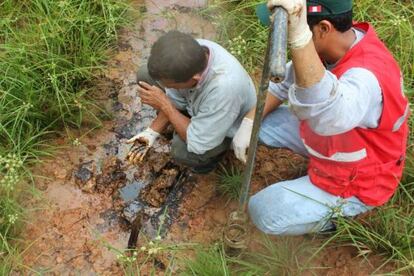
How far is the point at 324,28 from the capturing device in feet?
6.13

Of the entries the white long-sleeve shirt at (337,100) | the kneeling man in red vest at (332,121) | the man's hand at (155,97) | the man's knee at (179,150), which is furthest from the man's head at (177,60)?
the white long-sleeve shirt at (337,100)

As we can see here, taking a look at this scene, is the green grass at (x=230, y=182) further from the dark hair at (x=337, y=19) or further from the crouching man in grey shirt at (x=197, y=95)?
the dark hair at (x=337, y=19)

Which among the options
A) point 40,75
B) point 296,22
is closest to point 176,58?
point 296,22

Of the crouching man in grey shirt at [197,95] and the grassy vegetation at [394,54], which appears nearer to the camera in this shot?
the crouching man in grey shirt at [197,95]

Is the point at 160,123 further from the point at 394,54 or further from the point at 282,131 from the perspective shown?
the point at 394,54

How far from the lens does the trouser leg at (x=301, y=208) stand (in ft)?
7.45

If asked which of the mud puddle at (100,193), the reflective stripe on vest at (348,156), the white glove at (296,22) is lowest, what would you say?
the mud puddle at (100,193)

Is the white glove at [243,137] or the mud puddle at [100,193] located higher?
the white glove at [243,137]

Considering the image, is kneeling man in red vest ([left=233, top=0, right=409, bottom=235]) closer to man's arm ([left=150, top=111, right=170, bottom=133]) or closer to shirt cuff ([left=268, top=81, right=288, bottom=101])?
shirt cuff ([left=268, top=81, right=288, bottom=101])

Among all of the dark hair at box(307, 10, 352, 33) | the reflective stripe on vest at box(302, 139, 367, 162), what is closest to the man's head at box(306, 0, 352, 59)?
the dark hair at box(307, 10, 352, 33)

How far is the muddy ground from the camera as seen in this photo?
2.58 meters

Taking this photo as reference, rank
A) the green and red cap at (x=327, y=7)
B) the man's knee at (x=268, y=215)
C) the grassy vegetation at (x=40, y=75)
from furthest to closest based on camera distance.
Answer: the grassy vegetation at (x=40, y=75) → the man's knee at (x=268, y=215) → the green and red cap at (x=327, y=7)

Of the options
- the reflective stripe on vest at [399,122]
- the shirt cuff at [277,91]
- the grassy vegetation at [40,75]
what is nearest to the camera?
the reflective stripe on vest at [399,122]

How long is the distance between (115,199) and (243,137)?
862 mm
